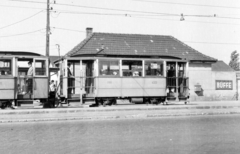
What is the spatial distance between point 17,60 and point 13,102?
2260mm

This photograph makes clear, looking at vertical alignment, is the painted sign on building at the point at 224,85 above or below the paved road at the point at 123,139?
above

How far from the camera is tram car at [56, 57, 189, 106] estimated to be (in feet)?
68.8

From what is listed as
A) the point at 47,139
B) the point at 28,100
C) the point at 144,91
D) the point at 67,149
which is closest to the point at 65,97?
the point at 28,100

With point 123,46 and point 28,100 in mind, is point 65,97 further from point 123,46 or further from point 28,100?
point 123,46

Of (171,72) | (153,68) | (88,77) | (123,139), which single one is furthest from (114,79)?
(123,139)

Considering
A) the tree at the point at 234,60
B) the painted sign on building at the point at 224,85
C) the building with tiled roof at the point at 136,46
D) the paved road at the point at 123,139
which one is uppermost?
the tree at the point at 234,60

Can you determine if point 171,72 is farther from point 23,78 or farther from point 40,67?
point 23,78

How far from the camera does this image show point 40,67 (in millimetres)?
19750

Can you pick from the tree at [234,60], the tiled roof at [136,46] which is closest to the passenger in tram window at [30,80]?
the tiled roof at [136,46]

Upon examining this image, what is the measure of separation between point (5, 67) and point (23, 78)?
→ 1095mm

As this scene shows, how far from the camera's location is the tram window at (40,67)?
1966 centimetres

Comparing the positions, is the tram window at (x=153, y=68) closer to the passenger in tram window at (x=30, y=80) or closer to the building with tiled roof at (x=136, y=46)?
the passenger in tram window at (x=30, y=80)

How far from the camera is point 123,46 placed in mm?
35219

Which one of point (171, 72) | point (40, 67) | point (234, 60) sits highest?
point (234, 60)
